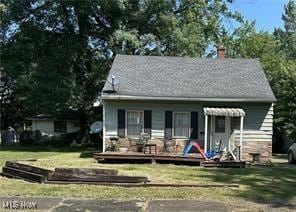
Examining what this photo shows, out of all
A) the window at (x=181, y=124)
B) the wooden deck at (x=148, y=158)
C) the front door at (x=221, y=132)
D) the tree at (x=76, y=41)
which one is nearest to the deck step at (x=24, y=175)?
the wooden deck at (x=148, y=158)

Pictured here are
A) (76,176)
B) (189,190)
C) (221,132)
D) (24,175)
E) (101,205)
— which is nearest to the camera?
(101,205)

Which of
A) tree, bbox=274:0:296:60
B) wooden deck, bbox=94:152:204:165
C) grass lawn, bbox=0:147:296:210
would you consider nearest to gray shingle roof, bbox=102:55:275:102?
wooden deck, bbox=94:152:204:165

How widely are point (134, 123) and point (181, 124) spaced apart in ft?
6.44

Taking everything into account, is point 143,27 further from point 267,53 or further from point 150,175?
point 150,175

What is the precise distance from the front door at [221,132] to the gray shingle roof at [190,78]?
1.06 metres

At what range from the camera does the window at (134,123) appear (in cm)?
2236

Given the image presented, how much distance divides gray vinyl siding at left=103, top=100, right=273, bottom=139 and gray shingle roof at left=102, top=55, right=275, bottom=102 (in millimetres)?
417

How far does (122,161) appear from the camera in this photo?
20.2m

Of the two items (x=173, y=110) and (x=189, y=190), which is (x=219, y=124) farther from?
(x=189, y=190)

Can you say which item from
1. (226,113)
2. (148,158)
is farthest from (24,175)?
(226,113)

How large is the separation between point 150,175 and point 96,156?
526cm

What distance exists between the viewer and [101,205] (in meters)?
Result: 10.1

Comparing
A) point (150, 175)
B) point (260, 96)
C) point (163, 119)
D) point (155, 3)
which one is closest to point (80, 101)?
point (155, 3)

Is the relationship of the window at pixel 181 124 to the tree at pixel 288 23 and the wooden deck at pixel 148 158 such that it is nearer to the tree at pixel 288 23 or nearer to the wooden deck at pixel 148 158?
the wooden deck at pixel 148 158
